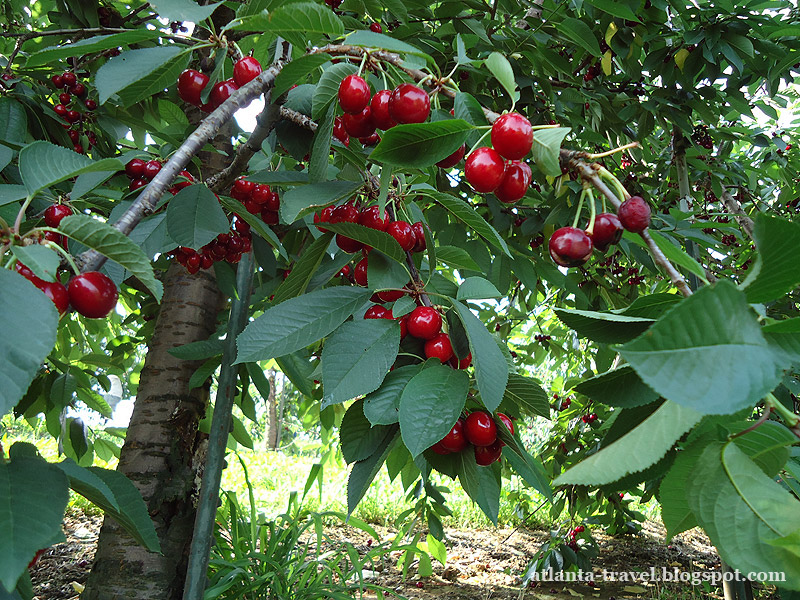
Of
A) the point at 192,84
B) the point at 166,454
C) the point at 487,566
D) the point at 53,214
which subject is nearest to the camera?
the point at 53,214

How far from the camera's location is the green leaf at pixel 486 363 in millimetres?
562

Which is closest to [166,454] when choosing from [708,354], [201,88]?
[201,88]

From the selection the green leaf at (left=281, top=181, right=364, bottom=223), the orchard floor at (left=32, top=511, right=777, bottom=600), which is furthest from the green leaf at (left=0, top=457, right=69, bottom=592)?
the orchard floor at (left=32, top=511, right=777, bottom=600)

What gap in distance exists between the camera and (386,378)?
648mm

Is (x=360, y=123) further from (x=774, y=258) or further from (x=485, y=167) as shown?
(x=774, y=258)

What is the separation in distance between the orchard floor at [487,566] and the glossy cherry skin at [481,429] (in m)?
2.34

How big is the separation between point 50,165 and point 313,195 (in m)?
0.30

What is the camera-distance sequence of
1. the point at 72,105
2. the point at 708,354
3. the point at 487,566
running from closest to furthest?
the point at 708,354 < the point at 72,105 < the point at 487,566

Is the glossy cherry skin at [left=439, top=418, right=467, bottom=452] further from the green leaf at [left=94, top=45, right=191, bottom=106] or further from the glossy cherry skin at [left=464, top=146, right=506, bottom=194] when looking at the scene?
the green leaf at [left=94, top=45, right=191, bottom=106]

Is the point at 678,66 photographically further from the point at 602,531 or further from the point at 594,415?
the point at 602,531

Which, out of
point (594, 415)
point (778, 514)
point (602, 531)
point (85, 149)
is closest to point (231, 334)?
point (85, 149)

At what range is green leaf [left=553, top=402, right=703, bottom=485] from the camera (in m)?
0.36

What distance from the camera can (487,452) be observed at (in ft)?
2.19

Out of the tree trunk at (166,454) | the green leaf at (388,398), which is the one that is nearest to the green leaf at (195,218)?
the green leaf at (388,398)
